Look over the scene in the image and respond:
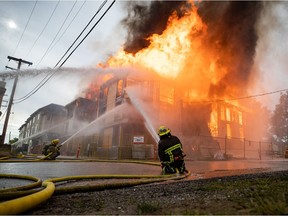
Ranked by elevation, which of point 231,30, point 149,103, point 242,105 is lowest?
point 149,103

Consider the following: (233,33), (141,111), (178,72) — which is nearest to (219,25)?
(233,33)

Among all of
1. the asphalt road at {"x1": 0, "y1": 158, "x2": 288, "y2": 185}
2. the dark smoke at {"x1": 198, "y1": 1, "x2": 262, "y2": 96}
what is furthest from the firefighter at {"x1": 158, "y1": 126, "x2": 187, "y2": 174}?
the dark smoke at {"x1": 198, "y1": 1, "x2": 262, "y2": 96}

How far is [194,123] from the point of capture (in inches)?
912

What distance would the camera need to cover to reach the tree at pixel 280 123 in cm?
4344

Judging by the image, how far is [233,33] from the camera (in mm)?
20344

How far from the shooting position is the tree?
4344cm

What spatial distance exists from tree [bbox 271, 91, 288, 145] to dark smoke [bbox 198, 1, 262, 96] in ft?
90.0

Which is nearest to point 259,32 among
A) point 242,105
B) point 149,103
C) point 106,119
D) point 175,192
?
point 149,103

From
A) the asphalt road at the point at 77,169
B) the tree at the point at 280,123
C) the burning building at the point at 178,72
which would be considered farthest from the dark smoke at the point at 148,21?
the tree at the point at 280,123

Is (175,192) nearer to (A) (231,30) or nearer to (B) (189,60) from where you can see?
(B) (189,60)

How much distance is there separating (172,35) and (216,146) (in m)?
13.0

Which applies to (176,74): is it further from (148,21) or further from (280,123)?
(280,123)

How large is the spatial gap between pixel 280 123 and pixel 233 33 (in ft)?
106

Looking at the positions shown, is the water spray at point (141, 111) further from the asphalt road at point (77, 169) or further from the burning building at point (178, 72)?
the asphalt road at point (77, 169)
